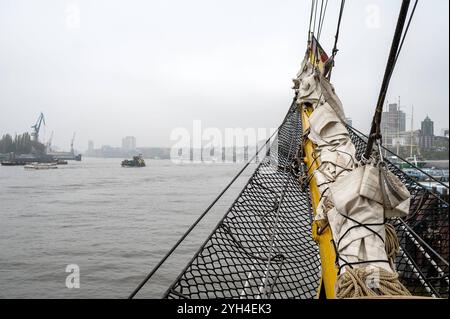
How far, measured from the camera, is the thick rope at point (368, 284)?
1155 mm

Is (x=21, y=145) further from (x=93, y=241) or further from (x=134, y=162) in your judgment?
(x=93, y=241)

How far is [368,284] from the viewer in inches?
47.1

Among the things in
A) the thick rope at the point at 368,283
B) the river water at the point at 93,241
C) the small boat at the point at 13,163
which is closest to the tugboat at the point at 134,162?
the small boat at the point at 13,163

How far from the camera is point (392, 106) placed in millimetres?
4363

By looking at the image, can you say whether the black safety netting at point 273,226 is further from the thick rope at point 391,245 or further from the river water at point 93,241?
the river water at point 93,241

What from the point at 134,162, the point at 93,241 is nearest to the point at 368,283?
the point at 93,241

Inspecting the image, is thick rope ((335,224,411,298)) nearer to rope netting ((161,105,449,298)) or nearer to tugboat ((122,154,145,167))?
rope netting ((161,105,449,298))

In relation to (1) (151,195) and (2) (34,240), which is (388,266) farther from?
(1) (151,195)

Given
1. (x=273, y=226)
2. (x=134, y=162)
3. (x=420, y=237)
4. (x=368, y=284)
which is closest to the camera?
(x=368, y=284)
